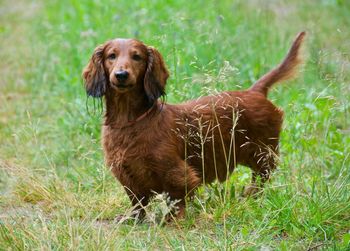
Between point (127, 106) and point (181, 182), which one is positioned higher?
point (127, 106)

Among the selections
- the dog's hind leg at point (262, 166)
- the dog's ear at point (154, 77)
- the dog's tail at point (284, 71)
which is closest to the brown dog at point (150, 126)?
the dog's ear at point (154, 77)

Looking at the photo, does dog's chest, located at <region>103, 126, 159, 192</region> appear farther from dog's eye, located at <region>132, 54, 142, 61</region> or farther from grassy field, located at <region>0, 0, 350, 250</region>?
dog's eye, located at <region>132, 54, 142, 61</region>

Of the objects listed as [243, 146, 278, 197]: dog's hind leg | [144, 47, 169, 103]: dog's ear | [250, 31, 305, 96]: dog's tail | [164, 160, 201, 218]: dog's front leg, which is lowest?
[243, 146, 278, 197]: dog's hind leg

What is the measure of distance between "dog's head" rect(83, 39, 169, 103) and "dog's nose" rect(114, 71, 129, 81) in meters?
0.08

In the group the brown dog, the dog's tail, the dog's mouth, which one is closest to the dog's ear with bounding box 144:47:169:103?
the brown dog

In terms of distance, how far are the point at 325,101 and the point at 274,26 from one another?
3.00 m

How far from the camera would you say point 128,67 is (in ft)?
15.0

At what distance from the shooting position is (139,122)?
470cm

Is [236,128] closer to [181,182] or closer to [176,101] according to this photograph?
[181,182]

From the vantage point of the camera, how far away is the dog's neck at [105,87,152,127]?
471cm

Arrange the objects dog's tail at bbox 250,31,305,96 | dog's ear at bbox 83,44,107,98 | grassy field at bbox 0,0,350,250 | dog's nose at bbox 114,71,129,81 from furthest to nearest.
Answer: dog's tail at bbox 250,31,305,96
dog's ear at bbox 83,44,107,98
dog's nose at bbox 114,71,129,81
grassy field at bbox 0,0,350,250

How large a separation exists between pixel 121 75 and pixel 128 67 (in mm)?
96

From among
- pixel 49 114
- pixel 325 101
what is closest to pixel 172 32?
pixel 325 101

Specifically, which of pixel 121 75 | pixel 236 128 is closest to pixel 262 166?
pixel 236 128
